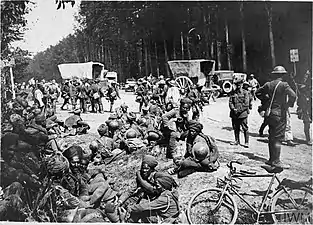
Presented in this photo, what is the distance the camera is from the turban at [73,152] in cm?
348

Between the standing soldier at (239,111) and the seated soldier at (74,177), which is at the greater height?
the standing soldier at (239,111)

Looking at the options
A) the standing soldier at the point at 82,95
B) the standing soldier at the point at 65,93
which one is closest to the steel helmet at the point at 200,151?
the standing soldier at the point at 82,95

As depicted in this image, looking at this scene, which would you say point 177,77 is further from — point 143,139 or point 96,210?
point 96,210

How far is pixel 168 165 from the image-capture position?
3703 mm

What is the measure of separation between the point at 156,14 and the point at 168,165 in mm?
1212

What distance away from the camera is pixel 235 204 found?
3.36 meters

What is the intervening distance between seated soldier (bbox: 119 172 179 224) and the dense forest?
39.8 inches

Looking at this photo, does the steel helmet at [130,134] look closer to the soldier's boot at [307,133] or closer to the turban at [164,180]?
the turban at [164,180]

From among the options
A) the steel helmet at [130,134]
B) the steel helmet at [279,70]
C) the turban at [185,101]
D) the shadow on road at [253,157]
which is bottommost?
the shadow on road at [253,157]

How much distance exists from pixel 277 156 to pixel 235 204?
568mm

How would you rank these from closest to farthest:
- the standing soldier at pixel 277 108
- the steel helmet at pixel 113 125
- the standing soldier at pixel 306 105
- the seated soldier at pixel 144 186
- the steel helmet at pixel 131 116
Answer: the seated soldier at pixel 144 186 < the standing soldier at pixel 277 108 < the standing soldier at pixel 306 105 < the steel helmet at pixel 113 125 < the steel helmet at pixel 131 116

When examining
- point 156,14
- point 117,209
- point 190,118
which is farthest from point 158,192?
point 156,14

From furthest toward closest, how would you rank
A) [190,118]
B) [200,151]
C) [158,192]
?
[190,118] < [200,151] < [158,192]

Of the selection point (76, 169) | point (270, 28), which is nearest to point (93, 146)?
point (76, 169)
